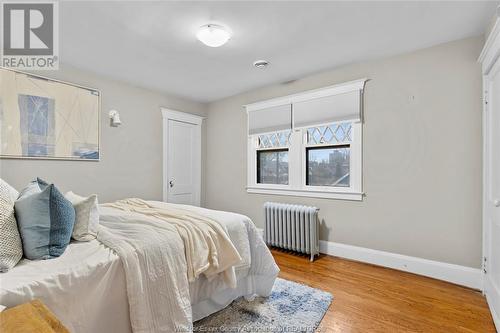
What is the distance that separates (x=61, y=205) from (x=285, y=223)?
2589 millimetres

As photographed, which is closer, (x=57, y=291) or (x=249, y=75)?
(x=57, y=291)

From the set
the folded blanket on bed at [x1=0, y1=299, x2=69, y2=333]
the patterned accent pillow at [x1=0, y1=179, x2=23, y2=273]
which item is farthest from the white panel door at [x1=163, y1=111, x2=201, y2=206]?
the folded blanket on bed at [x1=0, y1=299, x2=69, y2=333]

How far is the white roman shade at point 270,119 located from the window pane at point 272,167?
37cm

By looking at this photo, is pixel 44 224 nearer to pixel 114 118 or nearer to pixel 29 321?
pixel 29 321

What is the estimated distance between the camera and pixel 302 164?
11.7ft

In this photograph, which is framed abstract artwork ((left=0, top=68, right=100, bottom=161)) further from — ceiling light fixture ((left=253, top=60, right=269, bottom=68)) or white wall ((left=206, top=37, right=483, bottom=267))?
white wall ((left=206, top=37, right=483, bottom=267))

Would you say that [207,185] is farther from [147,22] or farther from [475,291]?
[475,291]

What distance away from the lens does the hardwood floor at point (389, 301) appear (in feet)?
5.98

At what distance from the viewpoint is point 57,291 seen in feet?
3.70

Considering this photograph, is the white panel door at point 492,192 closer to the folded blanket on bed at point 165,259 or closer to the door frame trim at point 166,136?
the folded blanket on bed at point 165,259

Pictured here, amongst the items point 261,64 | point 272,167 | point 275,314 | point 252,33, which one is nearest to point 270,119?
point 272,167

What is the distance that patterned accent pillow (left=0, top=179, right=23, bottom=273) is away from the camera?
1161mm

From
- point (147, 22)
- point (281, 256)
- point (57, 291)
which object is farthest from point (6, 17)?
point (281, 256)
